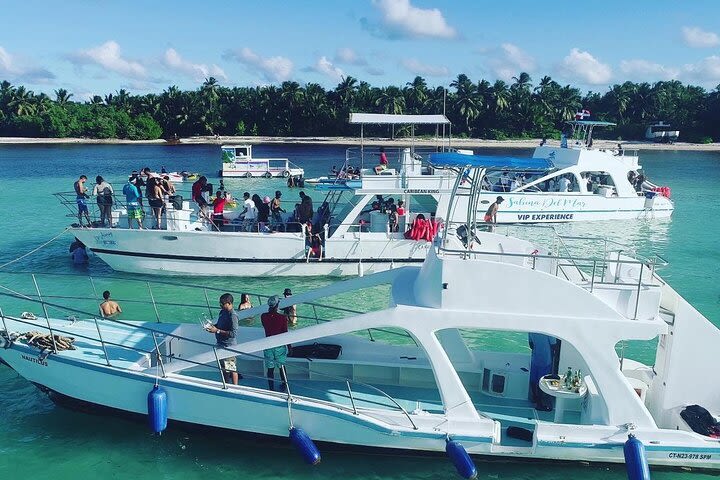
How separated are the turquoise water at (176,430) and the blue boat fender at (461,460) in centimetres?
66

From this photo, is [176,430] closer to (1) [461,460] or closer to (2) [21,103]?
(1) [461,460]

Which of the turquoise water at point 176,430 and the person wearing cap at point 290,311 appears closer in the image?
the turquoise water at point 176,430

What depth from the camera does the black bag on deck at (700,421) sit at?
7.42m

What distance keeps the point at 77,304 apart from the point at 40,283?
307cm

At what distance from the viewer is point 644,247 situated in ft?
72.4

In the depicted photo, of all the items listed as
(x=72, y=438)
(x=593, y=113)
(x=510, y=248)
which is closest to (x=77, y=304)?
(x=72, y=438)

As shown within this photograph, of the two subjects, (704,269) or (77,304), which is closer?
(77,304)

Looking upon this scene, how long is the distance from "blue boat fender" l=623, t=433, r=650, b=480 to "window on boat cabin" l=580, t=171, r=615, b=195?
19274 mm

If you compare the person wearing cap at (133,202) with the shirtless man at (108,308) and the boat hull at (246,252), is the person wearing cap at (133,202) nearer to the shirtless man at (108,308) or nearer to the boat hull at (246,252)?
the boat hull at (246,252)

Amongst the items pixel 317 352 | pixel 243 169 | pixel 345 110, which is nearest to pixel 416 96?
pixel 345 110

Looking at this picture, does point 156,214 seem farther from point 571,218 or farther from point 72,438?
point 571,218

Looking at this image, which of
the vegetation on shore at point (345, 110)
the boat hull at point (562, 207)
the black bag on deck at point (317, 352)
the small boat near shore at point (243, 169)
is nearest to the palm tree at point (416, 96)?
the vegetation on shore at point (345, 110)

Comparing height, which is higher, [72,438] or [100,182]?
[100,182]

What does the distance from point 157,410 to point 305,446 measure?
6.42 feet
